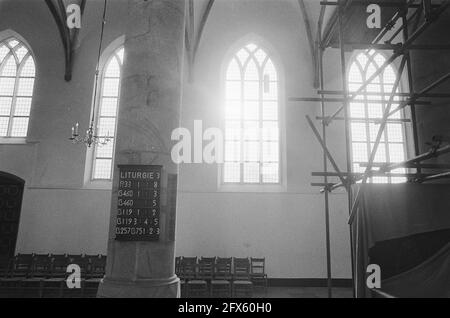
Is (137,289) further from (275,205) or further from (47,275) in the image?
(275,205)

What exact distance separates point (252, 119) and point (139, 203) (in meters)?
6.98

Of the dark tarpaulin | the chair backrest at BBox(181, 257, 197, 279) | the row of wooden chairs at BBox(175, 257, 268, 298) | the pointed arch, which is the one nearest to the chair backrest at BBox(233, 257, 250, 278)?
the row of wooden chairs at BBox(175, 257, 268, 298)

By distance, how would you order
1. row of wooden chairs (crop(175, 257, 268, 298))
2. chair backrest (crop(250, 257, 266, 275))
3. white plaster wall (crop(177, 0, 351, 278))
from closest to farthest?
row of wooden chairs (crop(175, 257, 268, 298)) → chair backrest (crop(250, 257, 266, 275)) → white plaster wall (crop(177, 0, 351, 278))

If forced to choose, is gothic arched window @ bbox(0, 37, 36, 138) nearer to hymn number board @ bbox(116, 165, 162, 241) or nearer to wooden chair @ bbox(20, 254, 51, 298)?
wooden chair @ bbox(20, 254, 51, 298)

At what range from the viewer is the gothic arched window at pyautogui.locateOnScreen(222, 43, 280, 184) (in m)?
10.8

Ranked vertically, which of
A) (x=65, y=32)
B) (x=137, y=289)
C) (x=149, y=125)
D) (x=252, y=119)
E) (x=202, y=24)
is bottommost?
(x=137, y=289)

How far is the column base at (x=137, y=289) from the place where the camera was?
4254 millimetres

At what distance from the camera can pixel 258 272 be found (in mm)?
9844

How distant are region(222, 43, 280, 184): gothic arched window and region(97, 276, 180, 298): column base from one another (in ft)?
21.2

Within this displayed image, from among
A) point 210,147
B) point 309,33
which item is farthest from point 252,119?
point 309,33

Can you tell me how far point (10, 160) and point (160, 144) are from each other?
26.7ft

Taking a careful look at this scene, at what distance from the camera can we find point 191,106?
1080 cm
